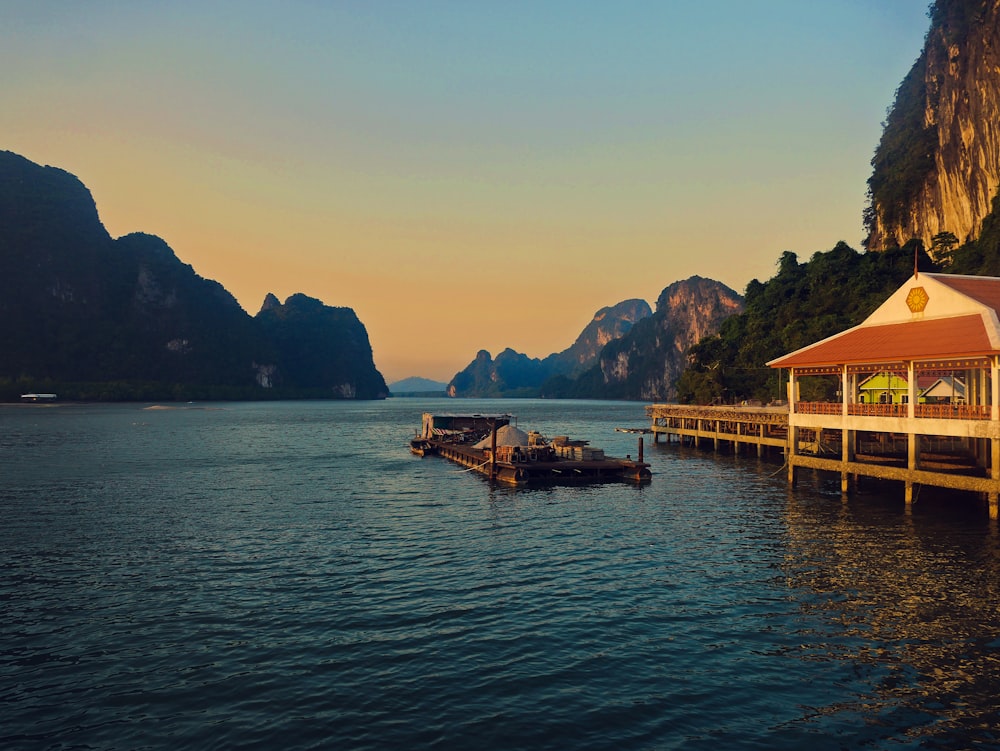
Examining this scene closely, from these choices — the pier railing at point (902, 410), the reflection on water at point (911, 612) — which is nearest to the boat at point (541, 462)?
the pier railing at point (902, 410)

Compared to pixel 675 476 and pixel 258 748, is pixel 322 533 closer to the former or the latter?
pixel 258 748

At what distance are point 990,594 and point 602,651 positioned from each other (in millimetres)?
12658

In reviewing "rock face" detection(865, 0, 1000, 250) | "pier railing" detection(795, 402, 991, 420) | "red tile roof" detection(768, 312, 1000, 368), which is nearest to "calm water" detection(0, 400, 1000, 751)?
"pier railing" detection(795, 402, 991, 420)

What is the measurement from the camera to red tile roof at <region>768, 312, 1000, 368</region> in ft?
92.9

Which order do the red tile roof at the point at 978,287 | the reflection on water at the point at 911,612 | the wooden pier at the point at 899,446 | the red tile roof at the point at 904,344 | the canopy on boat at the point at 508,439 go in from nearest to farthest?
the reflection on water at the point at 911,612
the red tile roof at the point at 904,344
the wooden pier at the point at 899,446
the red tile roof at the point at 978,287
the canopy on boat at the point at 508,439

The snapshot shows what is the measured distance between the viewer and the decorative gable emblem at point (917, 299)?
112 feet

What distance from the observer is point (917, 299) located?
1363 inches

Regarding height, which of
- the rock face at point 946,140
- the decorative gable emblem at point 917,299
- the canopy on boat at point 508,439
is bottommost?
the canopy on boat at point 508,439

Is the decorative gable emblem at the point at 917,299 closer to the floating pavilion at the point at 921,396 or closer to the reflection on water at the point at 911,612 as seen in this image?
the floating pavilion at the point at 921,396

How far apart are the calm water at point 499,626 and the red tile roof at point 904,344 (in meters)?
7.56

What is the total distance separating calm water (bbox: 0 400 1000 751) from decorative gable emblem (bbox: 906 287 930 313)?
1012 cm

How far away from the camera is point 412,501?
123 ft

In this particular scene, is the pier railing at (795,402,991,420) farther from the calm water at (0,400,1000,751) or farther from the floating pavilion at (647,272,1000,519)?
the calm water at (0,400,1000,751)

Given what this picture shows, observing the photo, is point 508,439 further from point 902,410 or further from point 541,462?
point 902,410
